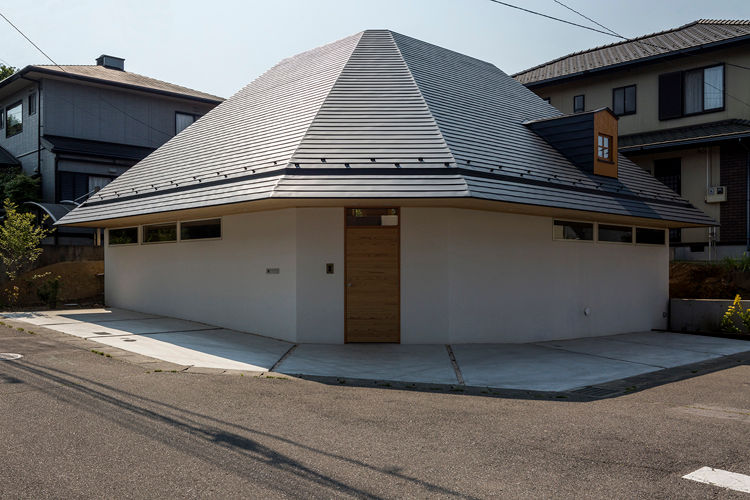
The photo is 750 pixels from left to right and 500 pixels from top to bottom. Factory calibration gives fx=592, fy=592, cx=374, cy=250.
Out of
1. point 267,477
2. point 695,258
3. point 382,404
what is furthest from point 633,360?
point 695,258

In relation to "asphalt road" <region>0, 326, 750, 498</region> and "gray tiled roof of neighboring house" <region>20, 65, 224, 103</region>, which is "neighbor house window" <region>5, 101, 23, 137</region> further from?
"asphalt road" <region>0, 326, 750, 498</region>

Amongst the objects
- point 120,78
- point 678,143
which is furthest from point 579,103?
point 120,78

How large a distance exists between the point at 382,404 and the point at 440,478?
261 centimetres

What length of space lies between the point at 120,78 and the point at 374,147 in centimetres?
1966

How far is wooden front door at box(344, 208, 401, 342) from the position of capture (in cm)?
1223

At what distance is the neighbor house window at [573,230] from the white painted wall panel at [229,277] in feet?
20.6

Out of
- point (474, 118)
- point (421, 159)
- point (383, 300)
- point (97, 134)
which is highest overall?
point (97, 134)

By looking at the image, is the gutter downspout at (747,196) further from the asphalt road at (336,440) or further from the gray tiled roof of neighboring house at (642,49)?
the asphalt road at (336,440)

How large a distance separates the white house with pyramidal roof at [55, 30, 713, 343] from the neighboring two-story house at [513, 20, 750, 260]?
14.2 feet

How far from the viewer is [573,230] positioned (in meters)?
14.4

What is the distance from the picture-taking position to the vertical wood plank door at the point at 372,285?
12.2 metres

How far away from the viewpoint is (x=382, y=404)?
286 inches

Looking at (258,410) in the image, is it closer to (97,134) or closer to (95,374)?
(95,374)

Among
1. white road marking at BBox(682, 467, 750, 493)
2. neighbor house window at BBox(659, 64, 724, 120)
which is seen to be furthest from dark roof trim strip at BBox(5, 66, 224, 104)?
white road marking at BBox(682, 467, 750, 493)
